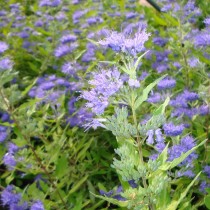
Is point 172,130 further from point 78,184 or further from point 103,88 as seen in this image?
point 78,184

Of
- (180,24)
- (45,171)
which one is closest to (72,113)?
(45,171)

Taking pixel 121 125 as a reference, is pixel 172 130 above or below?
below

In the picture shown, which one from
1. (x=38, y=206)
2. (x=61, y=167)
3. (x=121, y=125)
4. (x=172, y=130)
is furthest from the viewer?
(x=61, y=167)

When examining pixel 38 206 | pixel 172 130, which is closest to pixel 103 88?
pixel 172 130

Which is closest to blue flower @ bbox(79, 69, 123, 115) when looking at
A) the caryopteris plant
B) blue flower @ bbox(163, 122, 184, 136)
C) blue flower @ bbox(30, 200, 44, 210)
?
the caryopteris plant

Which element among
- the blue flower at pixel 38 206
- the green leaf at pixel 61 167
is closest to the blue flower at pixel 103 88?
the blue flower at pixel 38 206

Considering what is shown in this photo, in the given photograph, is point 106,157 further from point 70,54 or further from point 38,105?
point 70,54

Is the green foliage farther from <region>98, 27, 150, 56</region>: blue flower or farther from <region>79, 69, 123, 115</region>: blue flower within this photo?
<region>98, 27, 150, 56</region>: blue flower

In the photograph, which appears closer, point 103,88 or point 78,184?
point 103,88

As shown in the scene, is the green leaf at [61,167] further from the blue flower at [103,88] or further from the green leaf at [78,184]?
the blue flower at [103,88]
